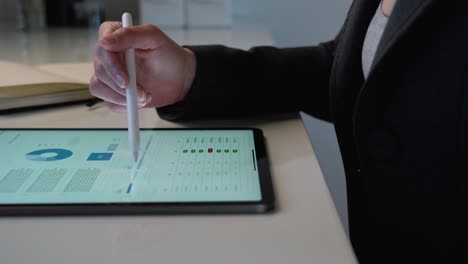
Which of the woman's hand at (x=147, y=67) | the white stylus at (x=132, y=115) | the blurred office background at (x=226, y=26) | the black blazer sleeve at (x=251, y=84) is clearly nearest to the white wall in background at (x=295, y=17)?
the blurred office background at (x=226, y=26)

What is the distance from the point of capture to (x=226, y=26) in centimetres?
121

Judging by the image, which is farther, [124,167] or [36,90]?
[36,90]

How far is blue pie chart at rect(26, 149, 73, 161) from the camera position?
44 centimetres

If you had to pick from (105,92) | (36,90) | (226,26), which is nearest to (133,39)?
(105,92)

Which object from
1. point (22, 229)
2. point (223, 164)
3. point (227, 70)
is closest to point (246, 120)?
point (227, 70)

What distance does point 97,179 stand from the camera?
40cm

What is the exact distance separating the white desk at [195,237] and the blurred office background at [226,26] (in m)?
0.71

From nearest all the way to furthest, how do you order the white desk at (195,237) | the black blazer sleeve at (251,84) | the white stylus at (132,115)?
the white desk at (195,237) → the white stylus at (132,115) → the black blazer sleeve at (251,84)

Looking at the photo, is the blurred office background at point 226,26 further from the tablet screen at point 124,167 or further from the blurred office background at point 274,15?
the tablet screen at point 124,167

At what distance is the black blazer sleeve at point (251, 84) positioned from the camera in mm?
574

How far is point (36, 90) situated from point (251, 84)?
25 centimetres

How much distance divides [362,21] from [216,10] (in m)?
0.68

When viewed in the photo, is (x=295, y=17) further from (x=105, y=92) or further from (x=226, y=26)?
(x=105, y=92)

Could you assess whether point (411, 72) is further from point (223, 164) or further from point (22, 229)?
point (22, 229)
